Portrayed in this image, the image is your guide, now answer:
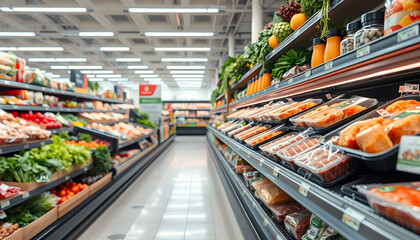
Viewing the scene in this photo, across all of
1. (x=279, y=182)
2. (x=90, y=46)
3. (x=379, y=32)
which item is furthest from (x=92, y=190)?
(x=90, y=46)

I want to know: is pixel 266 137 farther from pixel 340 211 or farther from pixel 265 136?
pixel 340 211

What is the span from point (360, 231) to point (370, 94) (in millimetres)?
1148

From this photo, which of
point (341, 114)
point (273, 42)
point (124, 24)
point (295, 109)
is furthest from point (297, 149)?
point (124, 24)

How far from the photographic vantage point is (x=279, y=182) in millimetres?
1456

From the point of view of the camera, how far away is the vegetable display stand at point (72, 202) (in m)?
2.23

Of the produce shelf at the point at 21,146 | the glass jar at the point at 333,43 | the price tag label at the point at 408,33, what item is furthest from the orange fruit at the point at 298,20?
the produce shelf at the point at 21,146

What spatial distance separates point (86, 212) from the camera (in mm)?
2572

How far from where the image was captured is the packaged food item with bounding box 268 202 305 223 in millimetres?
1636

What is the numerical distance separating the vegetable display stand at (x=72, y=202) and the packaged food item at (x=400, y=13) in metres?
2.70

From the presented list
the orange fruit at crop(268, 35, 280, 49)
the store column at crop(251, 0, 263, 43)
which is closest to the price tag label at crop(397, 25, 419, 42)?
the orange fruit at crop(268, 35, 280, 49)

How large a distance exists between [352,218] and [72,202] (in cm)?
249

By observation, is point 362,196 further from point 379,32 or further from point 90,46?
point 90,46

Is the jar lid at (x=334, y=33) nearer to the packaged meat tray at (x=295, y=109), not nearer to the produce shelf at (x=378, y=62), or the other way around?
the produce shelf at (x=378, y=62)

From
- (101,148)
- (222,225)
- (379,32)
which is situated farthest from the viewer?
(101,148)
